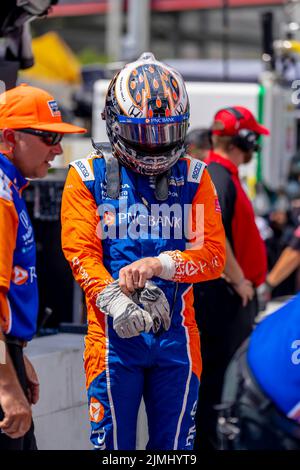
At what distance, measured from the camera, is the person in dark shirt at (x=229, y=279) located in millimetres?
5547

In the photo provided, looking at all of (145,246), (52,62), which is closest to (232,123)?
(145,246)

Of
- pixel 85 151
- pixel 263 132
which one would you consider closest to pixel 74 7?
pixel 85 151

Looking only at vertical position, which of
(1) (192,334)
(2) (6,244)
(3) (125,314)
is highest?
(2) (6,244)

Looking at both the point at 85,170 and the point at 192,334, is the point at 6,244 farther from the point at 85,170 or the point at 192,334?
the point at 192,334

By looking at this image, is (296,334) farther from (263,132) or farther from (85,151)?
(85,151)

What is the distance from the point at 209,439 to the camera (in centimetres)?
580

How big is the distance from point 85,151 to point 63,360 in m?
7.84

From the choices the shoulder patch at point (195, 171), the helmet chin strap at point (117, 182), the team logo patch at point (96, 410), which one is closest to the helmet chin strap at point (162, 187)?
the helmet chin strap at point (117, 182)

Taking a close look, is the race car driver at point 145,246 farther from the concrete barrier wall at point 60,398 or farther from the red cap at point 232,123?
the red cap at point 232,123

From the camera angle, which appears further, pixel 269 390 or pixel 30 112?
pixel 30 112

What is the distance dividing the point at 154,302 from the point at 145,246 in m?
0.25

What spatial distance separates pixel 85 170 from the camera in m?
3.77

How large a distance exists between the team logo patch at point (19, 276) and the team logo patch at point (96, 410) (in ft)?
1.65

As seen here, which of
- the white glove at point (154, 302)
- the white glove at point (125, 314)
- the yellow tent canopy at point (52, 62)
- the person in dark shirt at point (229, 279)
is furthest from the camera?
the yellow tent canopy at point (52, 62)
